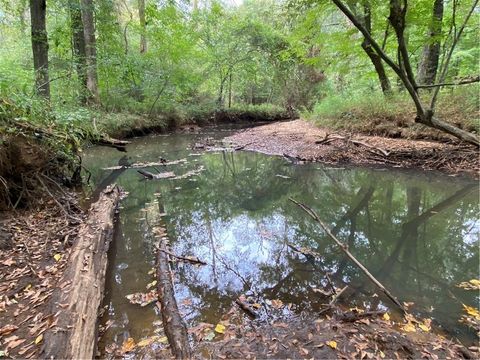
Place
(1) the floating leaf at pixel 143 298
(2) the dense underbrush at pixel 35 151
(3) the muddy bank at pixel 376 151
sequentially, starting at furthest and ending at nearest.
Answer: (3) the muddy bank at pixel 376 151 → (2) the dense underbrush at pixel 35 151 → (1) the floating leaf at pixel 143 298

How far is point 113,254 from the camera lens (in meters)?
4.44

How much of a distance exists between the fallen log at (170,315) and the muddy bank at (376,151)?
23.5 feet

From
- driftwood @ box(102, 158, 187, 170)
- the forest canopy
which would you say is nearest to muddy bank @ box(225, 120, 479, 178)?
the forest canopy

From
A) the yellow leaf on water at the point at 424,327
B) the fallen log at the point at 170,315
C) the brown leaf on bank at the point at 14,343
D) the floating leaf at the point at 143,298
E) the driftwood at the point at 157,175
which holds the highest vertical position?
the driftwood at the point at 157,175

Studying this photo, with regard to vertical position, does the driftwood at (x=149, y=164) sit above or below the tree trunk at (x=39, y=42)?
below

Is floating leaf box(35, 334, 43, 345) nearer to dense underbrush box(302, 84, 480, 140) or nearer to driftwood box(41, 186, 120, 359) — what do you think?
driftwood box(41, 186, 120, 359)

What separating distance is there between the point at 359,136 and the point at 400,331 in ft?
29.3

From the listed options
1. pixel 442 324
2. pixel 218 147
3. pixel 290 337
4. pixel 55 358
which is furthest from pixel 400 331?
pixel 218 147

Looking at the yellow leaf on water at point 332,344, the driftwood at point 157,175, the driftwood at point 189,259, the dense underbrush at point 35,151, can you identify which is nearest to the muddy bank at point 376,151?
the driftwood at point 157,175

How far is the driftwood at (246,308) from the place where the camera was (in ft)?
10.2

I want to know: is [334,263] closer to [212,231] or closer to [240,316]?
[240,316]

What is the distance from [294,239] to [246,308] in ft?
6.56

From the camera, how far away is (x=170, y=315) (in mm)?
3002

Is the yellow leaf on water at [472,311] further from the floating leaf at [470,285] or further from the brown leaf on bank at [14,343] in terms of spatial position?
the brown leaf on bank at [14,343]
